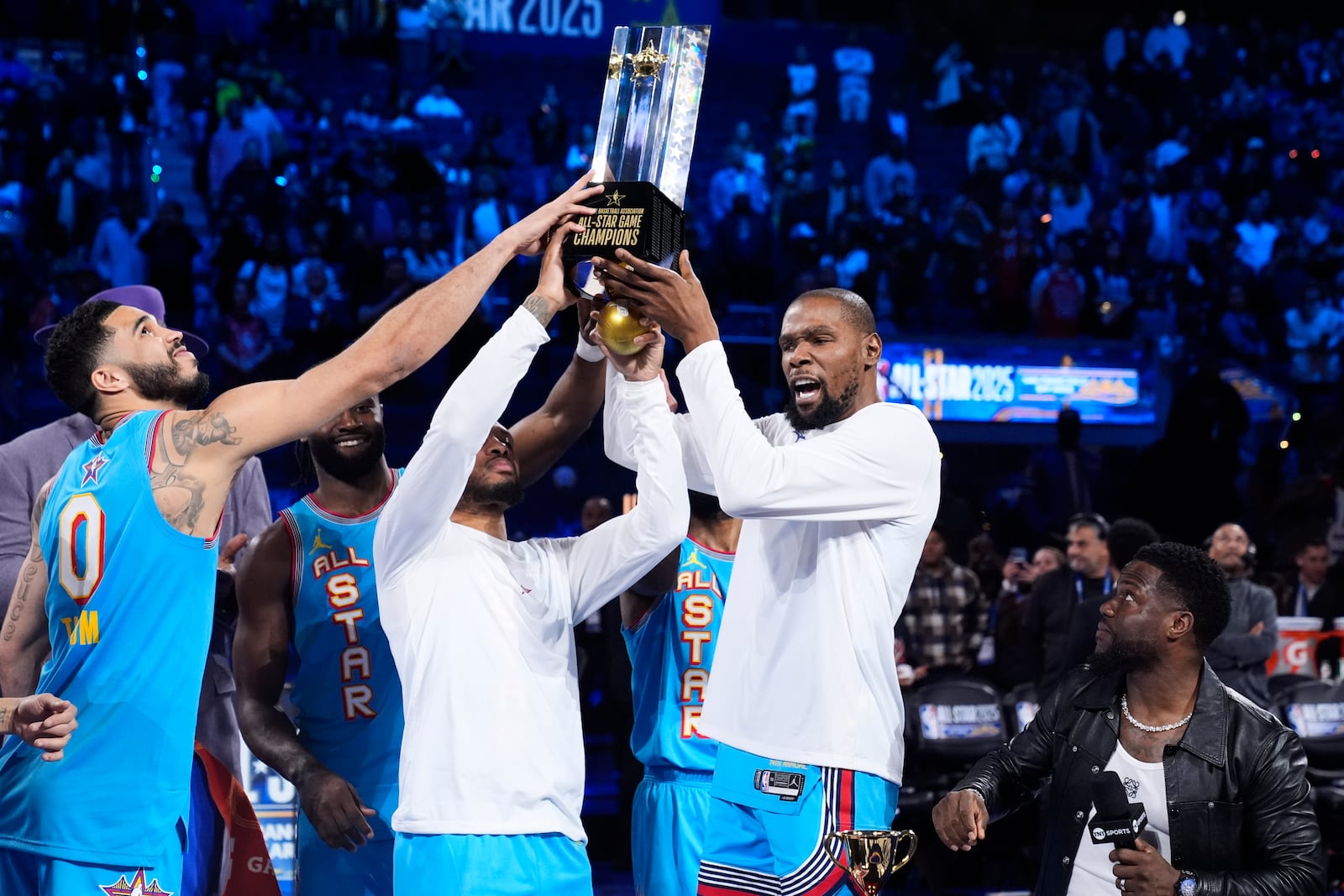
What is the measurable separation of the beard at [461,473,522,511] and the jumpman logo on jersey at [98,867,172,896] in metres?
1.14

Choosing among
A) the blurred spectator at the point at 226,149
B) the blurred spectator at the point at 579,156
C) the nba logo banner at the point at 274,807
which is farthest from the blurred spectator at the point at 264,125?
the nba logo banner at the point at 274,807

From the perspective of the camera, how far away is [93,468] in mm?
3250

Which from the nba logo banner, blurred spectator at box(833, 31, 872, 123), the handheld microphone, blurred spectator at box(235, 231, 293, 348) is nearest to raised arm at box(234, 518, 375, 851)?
the handheld microphone

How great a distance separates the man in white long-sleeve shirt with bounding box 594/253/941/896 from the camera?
331 centimetres

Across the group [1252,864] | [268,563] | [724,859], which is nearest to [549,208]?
[268,563]

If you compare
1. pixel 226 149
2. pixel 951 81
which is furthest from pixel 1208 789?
pixel 951 81

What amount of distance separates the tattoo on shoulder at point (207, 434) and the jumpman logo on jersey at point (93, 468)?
0.22 metres

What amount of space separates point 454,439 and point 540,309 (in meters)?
0.40

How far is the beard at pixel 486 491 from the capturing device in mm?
3562

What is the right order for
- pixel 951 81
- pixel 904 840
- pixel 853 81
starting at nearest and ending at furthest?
pixel 904 840, pixel 853 81, pixel 951 81

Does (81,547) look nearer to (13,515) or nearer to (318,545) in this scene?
(318,545)

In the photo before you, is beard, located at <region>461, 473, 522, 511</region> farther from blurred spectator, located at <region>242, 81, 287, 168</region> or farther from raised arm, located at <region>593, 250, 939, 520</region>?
blurred spectator, located at <region>242, 81, 287, 168</region>

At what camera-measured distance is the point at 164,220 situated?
12250 mm

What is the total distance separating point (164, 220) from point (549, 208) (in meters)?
9.83
